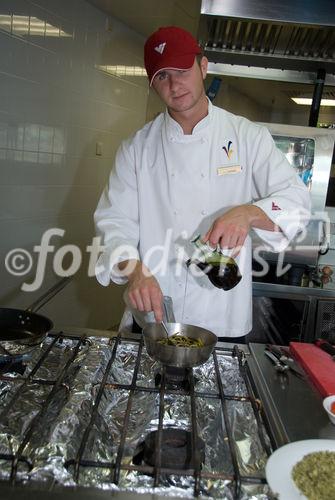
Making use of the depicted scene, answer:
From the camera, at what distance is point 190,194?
1.52 meters

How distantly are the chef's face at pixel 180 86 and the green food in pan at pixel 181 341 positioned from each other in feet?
2.31

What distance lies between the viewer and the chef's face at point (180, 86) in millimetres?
1361

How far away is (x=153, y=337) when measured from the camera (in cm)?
113

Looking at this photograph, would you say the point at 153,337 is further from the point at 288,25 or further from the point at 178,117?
the point at 288,25

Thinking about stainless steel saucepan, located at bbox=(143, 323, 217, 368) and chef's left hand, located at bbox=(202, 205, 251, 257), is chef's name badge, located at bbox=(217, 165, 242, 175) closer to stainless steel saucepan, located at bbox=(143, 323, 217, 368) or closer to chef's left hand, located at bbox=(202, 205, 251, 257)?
chef's left hand, located at bbox=(202, 205, 251, 257)

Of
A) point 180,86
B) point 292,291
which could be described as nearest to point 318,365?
point 180,86

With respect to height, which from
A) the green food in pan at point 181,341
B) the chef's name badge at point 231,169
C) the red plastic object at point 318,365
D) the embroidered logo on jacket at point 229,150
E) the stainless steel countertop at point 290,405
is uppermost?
the embroidered logo on jacket at point 229,150

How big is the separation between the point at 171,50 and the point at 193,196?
449 millimetres

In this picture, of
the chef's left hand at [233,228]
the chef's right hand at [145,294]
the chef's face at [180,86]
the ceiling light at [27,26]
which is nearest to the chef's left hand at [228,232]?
the chef's left hand at [233,228]

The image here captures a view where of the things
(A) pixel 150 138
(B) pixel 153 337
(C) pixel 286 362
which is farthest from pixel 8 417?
(A) pixel 150 138

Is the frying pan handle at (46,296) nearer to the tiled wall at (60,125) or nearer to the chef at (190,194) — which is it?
the chef at (190,194)

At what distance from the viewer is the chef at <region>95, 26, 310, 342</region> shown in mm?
1416

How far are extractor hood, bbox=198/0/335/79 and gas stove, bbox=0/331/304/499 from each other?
137 centimetres

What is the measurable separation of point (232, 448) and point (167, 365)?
29cm
